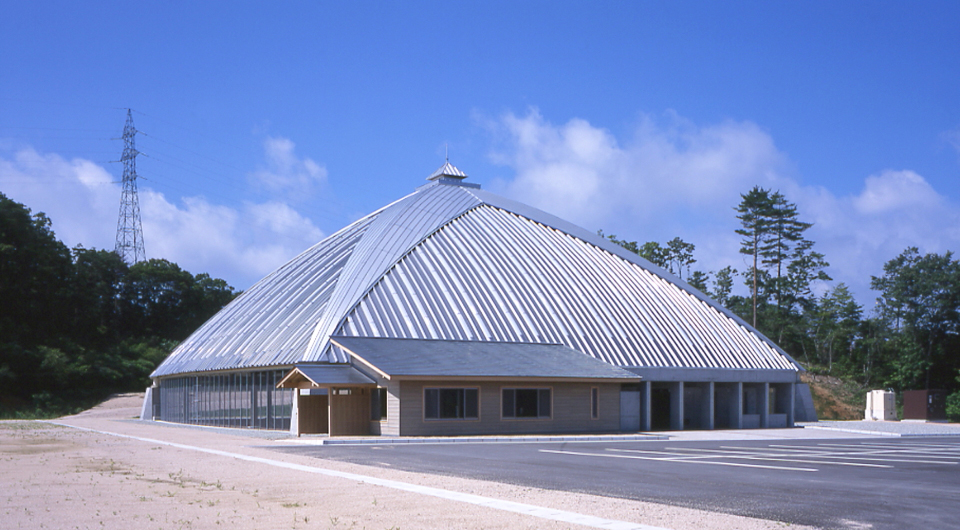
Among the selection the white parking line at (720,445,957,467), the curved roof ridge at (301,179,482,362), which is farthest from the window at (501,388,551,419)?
the white parking line at (720,445,957,467)

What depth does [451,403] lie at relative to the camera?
34.7 m

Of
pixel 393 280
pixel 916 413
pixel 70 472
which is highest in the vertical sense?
pixel 393 280

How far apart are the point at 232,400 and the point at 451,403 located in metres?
12.9

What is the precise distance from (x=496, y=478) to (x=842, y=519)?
6959 mm

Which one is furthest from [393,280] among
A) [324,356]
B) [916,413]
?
[916,413]

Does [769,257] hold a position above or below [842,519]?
above

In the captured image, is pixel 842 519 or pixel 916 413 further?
pixel 916 413

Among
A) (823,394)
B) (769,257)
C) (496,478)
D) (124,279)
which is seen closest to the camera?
(496,478)

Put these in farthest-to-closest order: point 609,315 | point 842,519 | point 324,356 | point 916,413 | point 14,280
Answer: point 14,280, point 916,413, point 609,315, point 324,356, point 842,519

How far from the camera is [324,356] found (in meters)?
35.0

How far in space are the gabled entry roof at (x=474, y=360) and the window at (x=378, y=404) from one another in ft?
5.56

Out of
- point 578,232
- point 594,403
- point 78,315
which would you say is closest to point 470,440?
point 594,403

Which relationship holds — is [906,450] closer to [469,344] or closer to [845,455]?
[845,455]

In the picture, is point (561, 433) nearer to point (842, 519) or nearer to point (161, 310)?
point (842, 519)
